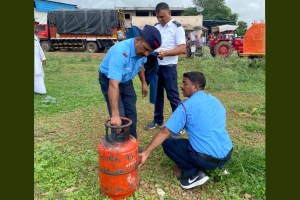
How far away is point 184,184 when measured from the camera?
3115mm

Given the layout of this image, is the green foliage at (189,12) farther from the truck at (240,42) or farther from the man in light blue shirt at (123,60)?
the man in light blue shirt at (123,60)

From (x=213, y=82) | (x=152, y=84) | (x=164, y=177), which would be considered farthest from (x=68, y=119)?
(x=213, y=82)

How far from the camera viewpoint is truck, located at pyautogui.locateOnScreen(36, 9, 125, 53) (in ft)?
69.4

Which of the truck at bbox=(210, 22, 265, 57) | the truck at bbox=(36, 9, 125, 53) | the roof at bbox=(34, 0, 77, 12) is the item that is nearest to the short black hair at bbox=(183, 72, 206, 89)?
the truck at bbox=(210, 22, 265, 57)

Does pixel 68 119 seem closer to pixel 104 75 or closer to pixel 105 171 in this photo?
pixel 104 75

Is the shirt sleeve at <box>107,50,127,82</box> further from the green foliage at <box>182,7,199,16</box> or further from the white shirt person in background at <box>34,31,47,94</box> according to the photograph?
the green foliage at <box>182,7,199,16</box>

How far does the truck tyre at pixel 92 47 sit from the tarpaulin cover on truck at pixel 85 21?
0.86 meters

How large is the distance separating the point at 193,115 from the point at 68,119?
318 centimetres

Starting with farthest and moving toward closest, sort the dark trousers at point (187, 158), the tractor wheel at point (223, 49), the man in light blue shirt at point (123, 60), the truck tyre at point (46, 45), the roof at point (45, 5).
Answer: the roof at point (45, 5) → the truck tyre at point (46, 45) → the tractor wheel at point (223, 49) → the dark trousers at point (187, 158) → the man in light blue shirt at point (123, 60)

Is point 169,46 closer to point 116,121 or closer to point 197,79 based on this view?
point 197,79

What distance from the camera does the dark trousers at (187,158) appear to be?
300cm

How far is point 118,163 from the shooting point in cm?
271

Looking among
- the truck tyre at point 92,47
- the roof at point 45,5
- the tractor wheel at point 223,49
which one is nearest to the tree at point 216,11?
the roof at point 45,5

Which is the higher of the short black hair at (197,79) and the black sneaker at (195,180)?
the short black hair at (197,79)
